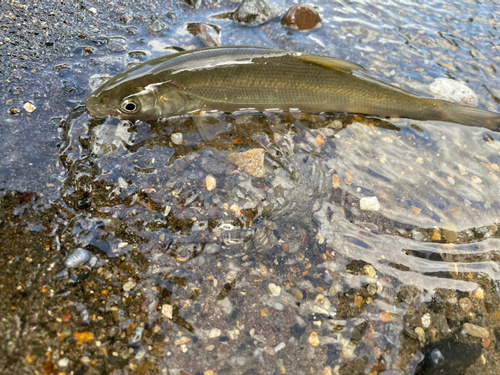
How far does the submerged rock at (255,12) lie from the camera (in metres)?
4.86

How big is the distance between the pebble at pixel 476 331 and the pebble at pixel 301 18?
4426 mm

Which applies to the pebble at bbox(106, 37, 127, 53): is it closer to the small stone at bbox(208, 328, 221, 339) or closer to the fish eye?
the fish eye

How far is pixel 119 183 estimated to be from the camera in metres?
2.98

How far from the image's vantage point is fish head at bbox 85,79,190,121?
317cm

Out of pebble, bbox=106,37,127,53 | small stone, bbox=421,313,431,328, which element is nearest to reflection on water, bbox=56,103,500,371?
small stone, bbox=421,313,431,328

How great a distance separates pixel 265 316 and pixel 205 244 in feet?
2.60

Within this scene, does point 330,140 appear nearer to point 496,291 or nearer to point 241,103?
point 241,103

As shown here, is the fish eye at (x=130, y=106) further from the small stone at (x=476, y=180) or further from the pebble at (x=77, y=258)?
the small stone at (x=476, y=180)

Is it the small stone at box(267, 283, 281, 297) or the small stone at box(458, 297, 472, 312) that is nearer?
the small stone at box(267, 283, 281, 297)

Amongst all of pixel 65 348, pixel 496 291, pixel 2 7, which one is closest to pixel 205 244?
pixel 65 348

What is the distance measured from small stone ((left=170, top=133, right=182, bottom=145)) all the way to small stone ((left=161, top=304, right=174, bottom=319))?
1.72 m

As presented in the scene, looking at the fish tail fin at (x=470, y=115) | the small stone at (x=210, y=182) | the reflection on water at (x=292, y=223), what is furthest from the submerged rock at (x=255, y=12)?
the small stone at (x=210, y=182)

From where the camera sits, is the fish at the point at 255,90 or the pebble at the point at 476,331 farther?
the fish at the point at 255,90

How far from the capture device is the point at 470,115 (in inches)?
149
